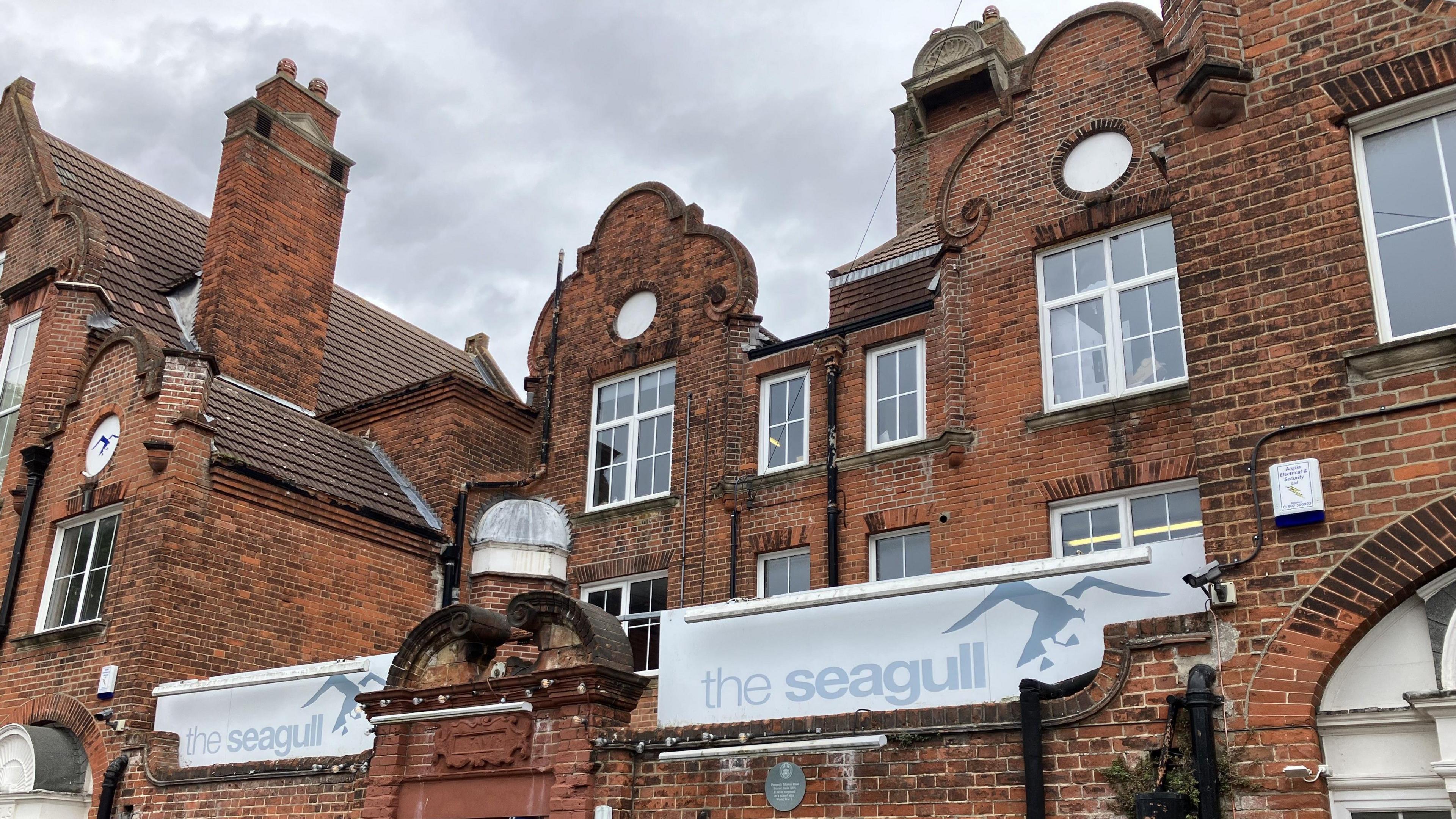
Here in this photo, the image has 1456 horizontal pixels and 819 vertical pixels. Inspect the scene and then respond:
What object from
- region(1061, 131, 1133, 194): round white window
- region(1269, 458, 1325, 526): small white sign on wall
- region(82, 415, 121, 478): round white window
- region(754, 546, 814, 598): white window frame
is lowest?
region(1269, 458, 1325, 526): small white sign on wall

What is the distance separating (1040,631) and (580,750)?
3689mm

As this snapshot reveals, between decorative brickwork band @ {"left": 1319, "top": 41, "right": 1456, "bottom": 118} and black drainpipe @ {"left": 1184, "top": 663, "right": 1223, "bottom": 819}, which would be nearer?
black drainpipe @ {"left": 1184, "top": 663, "right": 1223, "bottom": 819}

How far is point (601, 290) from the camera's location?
17.7 meters

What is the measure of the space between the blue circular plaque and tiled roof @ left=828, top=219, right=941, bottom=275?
8.17 meters

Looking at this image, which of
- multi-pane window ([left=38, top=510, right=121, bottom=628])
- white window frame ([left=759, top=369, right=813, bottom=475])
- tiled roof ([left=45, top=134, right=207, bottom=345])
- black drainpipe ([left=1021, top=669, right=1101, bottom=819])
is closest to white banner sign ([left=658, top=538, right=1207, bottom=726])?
black drainpipe ([left=1021, top=669, right=1101, bottom=819])

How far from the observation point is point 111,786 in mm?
13523

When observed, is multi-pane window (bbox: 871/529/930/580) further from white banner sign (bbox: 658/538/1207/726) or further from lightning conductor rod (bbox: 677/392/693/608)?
white banner sign (bbox: 658/538/1207/726)

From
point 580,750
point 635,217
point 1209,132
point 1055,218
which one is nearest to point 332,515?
point 635,217

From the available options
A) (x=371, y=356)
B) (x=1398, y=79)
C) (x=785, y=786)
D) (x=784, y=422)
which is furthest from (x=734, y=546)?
(x=371, y=356)

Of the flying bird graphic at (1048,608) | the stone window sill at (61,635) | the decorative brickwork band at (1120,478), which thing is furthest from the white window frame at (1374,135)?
the stone window sill at (61,635)

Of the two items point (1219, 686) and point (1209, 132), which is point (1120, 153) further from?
point (1219, 686)

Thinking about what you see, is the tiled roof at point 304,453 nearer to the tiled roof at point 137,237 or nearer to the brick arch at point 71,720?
the tiled roof at point 137,237

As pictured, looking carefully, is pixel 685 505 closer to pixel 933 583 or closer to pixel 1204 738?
pixel 933 583

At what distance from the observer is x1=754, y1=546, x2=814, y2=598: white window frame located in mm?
14469
